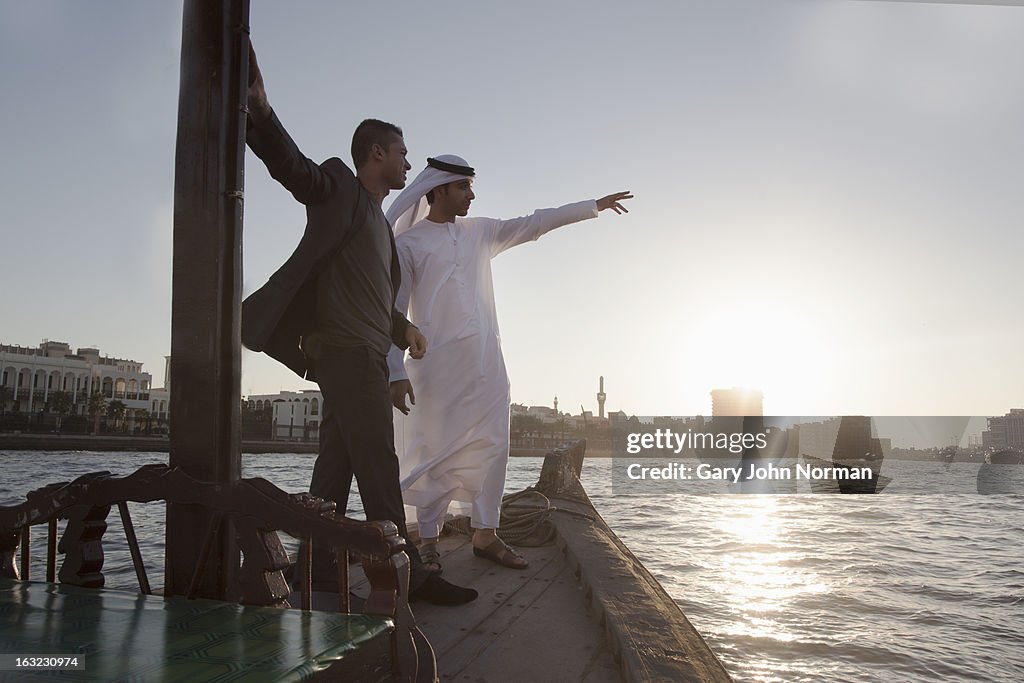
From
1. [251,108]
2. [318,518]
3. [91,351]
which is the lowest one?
[318,518]

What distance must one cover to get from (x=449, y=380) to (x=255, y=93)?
1.65 meters

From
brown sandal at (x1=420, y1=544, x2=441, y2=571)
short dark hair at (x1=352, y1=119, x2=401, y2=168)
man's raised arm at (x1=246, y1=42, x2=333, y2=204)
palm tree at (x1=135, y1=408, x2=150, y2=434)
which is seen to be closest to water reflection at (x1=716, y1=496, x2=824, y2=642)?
brown sandal at (x1=420, y1=544, x2=441, y2=571)

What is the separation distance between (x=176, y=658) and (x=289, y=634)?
148 mm

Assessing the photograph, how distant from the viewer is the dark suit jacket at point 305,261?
5.93 feet

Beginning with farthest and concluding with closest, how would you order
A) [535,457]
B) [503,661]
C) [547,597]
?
[535,457], [547,597], [503,661]

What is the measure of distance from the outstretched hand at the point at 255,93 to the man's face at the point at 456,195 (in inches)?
60.4

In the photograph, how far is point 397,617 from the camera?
107 centimetres

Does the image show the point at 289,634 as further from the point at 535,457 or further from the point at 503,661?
the point at 535,457

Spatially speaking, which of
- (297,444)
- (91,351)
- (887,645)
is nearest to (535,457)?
(297,444)

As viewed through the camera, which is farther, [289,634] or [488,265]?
[488,265]

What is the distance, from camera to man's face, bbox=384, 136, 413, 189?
90.0 inches

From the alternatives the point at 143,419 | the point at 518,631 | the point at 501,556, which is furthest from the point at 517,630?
the point at 143,419

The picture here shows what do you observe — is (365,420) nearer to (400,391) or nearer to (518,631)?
(400,391)

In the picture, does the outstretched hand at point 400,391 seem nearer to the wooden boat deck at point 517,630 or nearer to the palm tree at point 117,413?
the wooden boat deck at point 517,630
